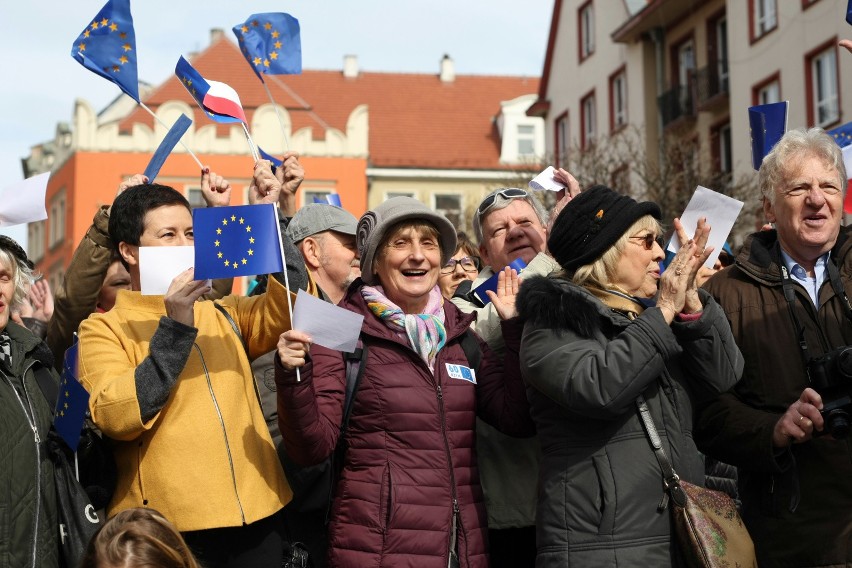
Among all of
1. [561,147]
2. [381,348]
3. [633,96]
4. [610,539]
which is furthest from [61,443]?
[561,147]

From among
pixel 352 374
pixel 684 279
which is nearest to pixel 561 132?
pixel 352 374

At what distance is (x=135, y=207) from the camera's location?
4.94m

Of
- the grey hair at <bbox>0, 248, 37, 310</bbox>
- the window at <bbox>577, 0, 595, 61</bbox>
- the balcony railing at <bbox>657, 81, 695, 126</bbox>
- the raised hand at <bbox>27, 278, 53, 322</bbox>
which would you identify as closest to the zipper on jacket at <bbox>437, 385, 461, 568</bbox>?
the grey hair at <bbox>0, 248, 37, 310</bbox>

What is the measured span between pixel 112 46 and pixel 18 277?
1.27 meters

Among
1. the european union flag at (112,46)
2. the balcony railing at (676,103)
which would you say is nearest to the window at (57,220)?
the balcony railing at (676,103)

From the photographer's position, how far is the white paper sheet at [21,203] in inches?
221

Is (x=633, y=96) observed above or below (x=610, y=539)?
above

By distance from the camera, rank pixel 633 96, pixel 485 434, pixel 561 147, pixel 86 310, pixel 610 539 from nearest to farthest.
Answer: pixel 610 539, pixel 485 434, pixel 86 310, pixel 633 96, pixel 561 147

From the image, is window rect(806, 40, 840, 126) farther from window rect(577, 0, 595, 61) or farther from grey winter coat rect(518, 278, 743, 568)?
grey winter coat rect(518, 278, 743, 568)

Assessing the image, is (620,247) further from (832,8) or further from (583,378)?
(832,8)

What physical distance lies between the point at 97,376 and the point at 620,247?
193cm

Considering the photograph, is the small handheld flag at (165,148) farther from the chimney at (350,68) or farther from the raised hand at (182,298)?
the chimney at (350,68)

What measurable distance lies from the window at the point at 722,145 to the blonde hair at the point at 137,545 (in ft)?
81.9

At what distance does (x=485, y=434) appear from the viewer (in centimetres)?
521
